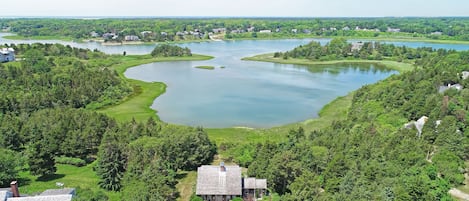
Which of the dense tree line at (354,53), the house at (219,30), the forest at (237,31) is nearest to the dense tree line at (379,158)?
the dense tree line at (354,53)

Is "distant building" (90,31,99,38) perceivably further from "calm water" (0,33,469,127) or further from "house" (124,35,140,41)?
"calm water" (0,33,469,127)

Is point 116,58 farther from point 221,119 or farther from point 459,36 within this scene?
point 459,36

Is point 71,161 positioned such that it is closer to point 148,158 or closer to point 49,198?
point 148,158

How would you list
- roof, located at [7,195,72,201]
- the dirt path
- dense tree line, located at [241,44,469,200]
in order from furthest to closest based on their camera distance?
the dirt path
dense tree line, located at [241,44,469,200]
roof, located at [7,195,72,201]

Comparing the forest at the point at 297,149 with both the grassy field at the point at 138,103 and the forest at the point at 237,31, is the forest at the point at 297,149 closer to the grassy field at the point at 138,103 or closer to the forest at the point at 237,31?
the grassy field at the point at 138,103

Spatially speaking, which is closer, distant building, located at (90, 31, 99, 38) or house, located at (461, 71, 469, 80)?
house, located at (461, 71, 469, 80)

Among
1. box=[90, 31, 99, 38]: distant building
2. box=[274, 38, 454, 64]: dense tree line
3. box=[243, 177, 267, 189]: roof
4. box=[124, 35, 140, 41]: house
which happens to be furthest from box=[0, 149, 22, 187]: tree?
box=[90, 31, 99, 38]: distant building
